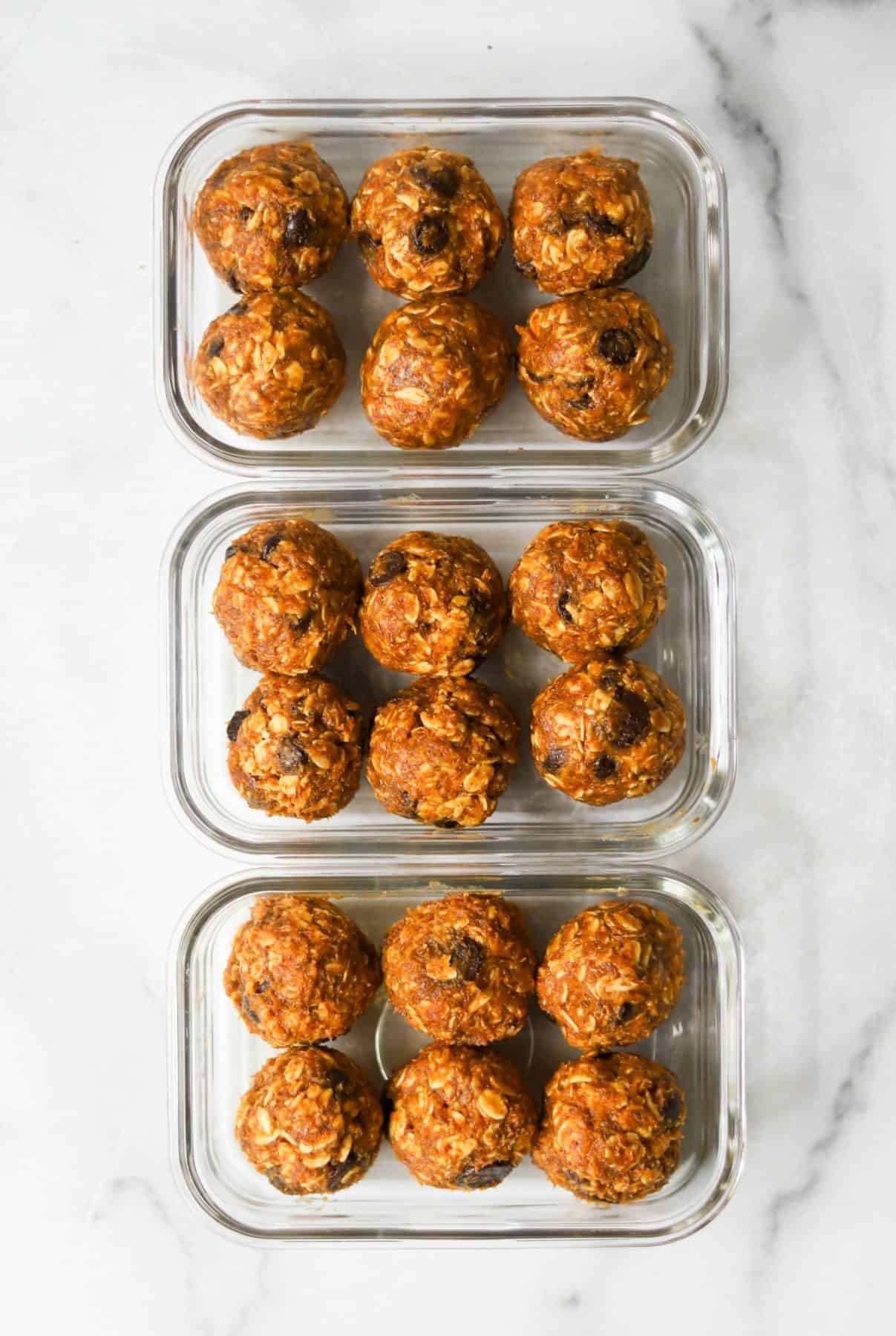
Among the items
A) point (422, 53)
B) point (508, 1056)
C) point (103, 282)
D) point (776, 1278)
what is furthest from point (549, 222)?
point (776, 1278)

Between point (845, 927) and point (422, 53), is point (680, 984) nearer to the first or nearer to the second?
point (845, 927)

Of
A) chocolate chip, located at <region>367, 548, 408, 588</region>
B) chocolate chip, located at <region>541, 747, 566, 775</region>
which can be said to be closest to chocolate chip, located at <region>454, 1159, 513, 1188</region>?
chocolate chip, located at <region>541, 747, 566, 775</region>

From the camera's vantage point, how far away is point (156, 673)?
1.97 meters

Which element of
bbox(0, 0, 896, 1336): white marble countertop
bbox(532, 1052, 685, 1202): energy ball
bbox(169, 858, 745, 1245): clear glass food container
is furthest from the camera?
bbox(0, 0, 896, 1336): white marble countertop

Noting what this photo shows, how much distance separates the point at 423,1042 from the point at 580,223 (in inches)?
52.7

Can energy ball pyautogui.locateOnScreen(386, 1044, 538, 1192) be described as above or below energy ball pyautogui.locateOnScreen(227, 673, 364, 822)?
below

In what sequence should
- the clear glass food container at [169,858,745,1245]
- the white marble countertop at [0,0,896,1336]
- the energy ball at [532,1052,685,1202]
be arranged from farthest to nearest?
the white marble countertop at [0,0,896,1336], the clear glass food container at [169,858,745,1245], the energy ball at [532,1052,685,1202]

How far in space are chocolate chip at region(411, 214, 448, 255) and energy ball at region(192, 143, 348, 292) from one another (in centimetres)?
16

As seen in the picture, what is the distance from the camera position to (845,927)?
1.98 m

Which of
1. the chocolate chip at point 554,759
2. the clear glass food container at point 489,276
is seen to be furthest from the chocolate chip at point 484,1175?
the clear glass food container at point 489,276

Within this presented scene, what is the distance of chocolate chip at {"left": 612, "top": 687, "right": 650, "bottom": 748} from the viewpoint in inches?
65.6

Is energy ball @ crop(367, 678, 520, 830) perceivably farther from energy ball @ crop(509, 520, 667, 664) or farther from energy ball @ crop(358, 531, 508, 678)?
energy ball @ crop(509, 520, 667, 664)

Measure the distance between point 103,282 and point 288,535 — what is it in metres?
0.65

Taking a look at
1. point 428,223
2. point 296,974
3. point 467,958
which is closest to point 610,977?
point 467,958
